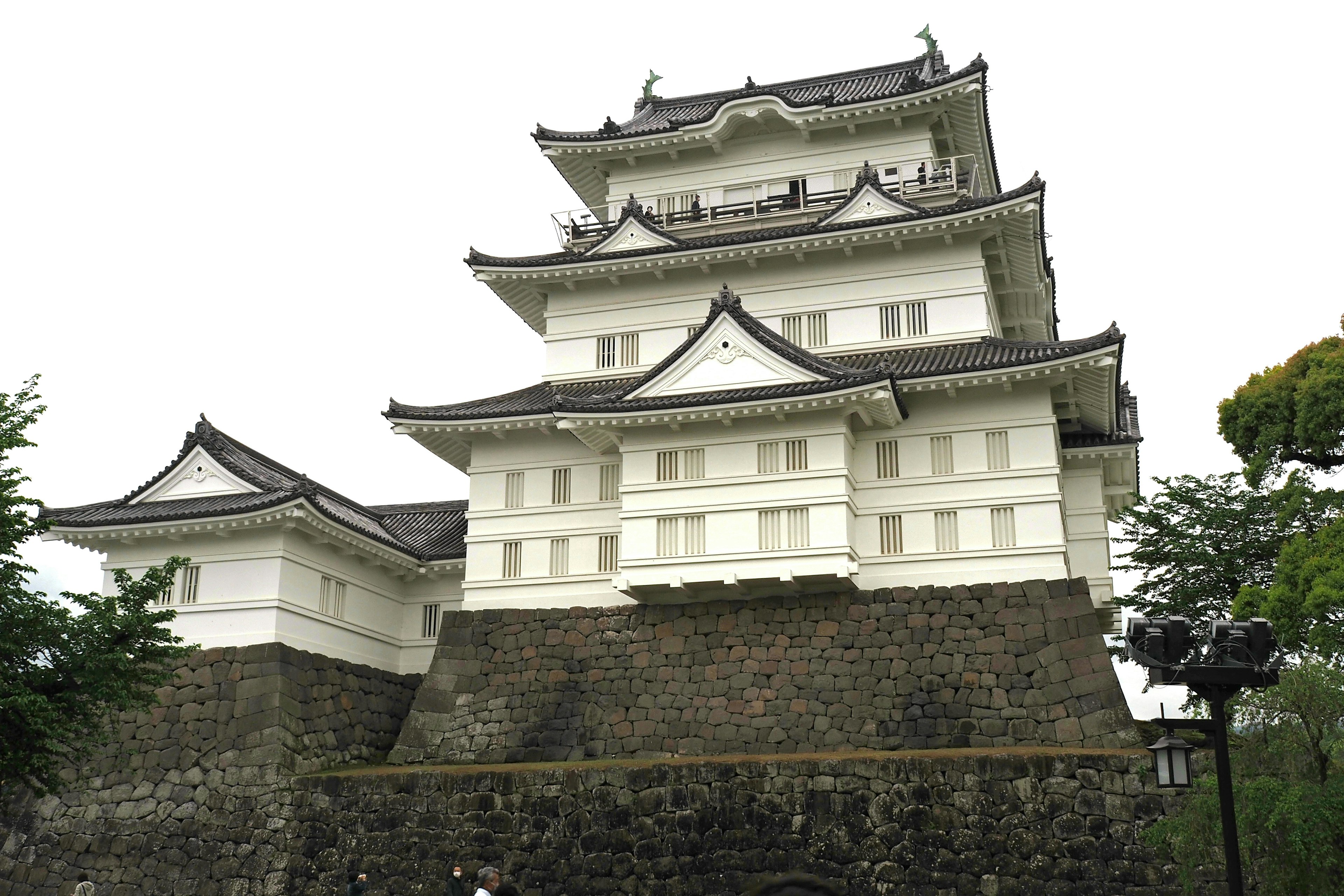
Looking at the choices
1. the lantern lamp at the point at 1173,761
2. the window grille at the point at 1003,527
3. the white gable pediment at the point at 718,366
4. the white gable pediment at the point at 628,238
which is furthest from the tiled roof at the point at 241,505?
the lantern lamp at the point at 1173,761

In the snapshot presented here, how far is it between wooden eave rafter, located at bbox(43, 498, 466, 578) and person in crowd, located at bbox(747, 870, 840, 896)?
20.2 m

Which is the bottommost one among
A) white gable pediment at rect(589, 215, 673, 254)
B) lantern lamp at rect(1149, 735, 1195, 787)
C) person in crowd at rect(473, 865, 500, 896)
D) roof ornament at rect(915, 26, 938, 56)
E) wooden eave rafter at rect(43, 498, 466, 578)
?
person in crowd at rect(473, 865, 500, 896)

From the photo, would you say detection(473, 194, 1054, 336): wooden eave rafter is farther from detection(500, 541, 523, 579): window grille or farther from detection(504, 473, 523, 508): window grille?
detection(500, 541, 523, 579): window grille

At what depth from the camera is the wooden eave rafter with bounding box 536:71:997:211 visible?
26.3 m

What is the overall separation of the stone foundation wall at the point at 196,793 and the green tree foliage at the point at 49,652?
14.0 ft

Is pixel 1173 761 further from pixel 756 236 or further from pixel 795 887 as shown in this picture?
pixel 756 236

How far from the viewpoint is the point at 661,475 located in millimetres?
23469

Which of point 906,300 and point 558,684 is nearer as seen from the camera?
point 558,684

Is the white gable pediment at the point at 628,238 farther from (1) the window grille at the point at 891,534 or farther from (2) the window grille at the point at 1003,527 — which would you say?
(2) the window grille at the point at 1003,527

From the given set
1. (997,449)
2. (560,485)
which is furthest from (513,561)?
(997,449)

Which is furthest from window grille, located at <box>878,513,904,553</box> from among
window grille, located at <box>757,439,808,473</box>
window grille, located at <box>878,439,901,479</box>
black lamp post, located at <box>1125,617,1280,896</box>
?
black lamp post, located at <box>1125,617,1280,896</box>

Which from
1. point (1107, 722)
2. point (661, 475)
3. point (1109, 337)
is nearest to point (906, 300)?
point (1109, 337)

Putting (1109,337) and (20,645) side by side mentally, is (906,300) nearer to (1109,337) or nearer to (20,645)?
(1109,337)

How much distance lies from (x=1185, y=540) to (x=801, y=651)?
28.5 feet
